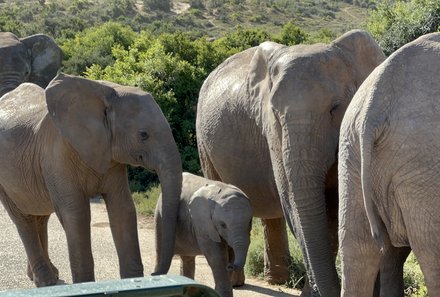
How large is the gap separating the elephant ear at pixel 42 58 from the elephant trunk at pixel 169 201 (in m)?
8.12

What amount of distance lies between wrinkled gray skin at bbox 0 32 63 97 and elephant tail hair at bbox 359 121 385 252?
944cm

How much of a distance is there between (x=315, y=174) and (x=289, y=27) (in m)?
16.9

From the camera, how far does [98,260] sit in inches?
359

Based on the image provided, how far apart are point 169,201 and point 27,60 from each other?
8178mm

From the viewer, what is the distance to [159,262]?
22.5 ft

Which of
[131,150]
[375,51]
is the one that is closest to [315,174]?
[375,51]

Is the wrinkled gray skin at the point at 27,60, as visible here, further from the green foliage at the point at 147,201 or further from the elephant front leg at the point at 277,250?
the elephant front leg at the point at 277,250

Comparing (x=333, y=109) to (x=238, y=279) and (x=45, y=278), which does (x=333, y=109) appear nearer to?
(x=238, y=279)

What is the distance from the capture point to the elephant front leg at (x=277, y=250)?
27.3ft

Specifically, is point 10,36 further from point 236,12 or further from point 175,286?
point 236,12

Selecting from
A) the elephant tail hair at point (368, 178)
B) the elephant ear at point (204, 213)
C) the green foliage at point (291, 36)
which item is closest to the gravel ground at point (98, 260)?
the elephant ear at point (204, 213)

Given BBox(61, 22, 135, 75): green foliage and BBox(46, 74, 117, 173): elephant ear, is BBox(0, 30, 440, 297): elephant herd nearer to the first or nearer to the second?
BBox(46, 74, 117, 173): elephant ear

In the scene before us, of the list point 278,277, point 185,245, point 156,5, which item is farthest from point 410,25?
point 156,5

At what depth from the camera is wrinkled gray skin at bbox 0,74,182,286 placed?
6543 mm
